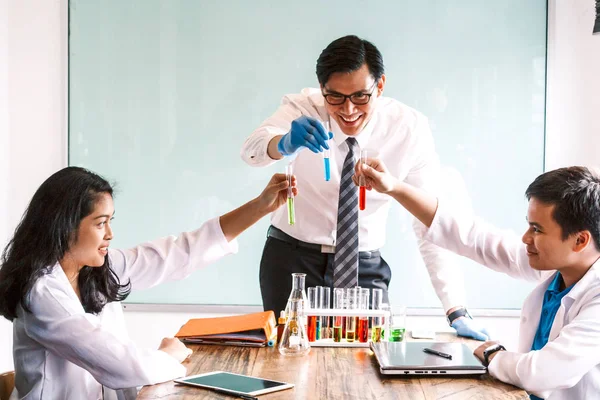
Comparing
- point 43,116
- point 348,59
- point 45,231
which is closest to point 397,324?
point 348,59

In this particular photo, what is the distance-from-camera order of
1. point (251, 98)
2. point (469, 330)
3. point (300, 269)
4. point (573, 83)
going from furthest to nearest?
point (251, 98)
point (573, 83)
point (300, 269)
point (469, 330)

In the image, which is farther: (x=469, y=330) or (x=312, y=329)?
(x=469, y=330)

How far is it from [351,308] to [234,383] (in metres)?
0.57

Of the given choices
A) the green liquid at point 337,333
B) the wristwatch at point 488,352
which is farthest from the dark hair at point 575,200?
the green liquid at point 337,333

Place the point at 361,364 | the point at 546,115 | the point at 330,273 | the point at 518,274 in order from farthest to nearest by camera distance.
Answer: the point at 546,115 → the point at 330,273 → the point at 518,274 → the point at 361,364

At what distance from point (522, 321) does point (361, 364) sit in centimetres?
58

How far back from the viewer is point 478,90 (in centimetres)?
369

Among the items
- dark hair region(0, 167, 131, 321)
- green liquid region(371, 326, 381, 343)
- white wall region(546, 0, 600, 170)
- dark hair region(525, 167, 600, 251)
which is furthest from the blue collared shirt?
white wall region(546, 0, 600, 170)

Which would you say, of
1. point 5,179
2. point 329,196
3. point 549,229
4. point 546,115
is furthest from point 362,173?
point 5,179

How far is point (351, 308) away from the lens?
7.12 feet

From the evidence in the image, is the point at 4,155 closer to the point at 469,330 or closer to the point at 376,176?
the point at 376,176

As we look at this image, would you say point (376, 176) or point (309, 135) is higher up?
point (309, 135)

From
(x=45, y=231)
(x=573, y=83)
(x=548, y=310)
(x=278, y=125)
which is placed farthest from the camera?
(x=573, y=83)

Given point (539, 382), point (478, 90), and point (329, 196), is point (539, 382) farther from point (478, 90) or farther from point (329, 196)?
point (478, 90)
